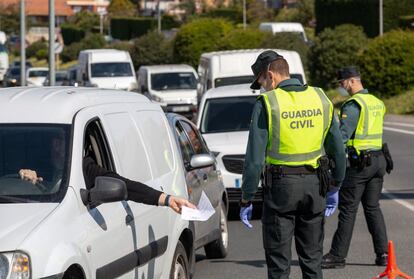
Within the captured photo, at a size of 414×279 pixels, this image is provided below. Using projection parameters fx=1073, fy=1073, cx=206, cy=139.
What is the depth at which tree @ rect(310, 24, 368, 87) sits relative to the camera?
144ft

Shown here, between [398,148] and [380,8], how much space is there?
1047 inches

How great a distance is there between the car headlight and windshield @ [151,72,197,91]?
98.0 ft

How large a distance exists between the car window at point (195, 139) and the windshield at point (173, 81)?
2439 cm

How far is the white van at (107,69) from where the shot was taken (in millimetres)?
40750

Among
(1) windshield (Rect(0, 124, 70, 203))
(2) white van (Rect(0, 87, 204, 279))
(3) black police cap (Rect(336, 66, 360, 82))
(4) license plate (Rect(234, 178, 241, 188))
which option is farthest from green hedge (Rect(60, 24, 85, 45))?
(1) windshield (Rect(0, 124, 70, 203))

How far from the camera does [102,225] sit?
6.61m

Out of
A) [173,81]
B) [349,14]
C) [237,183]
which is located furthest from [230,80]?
[349,14]

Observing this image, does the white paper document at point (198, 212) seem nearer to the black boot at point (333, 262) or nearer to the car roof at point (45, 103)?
the car roof at point (45, 103)

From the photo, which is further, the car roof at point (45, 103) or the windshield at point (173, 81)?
the windshield at point (173, 81)

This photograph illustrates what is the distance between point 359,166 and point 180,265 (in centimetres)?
285

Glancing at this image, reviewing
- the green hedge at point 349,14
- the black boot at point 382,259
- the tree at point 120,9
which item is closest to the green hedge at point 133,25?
the tree at point 120,9

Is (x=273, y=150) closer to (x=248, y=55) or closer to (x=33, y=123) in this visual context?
(x=33, y=123)

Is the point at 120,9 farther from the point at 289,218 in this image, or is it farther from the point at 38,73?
the point at 289,218

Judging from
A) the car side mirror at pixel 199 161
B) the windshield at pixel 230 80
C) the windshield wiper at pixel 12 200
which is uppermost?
the windshield wiper at pixel 12 200
